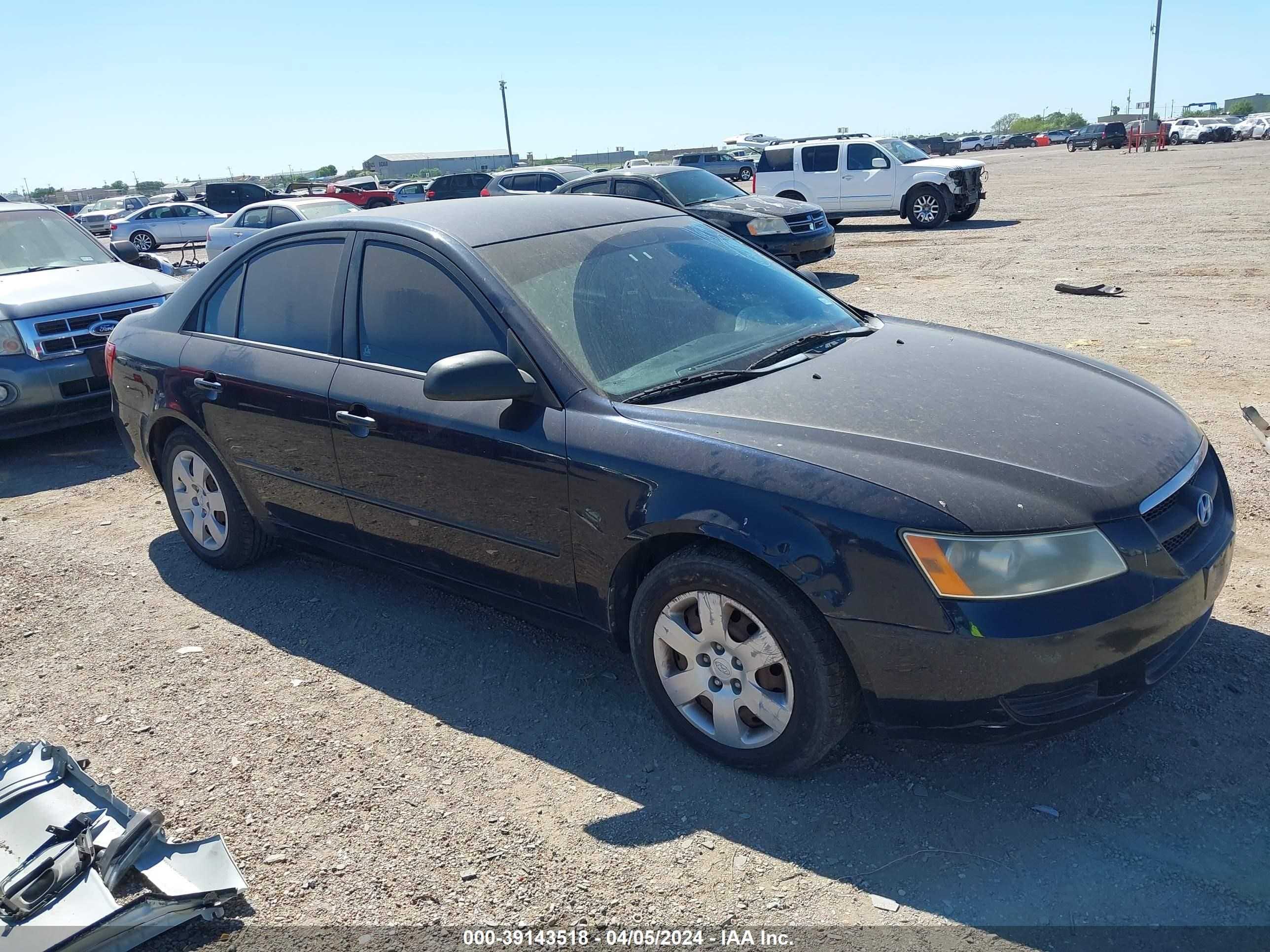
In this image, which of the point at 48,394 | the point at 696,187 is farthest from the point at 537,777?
the point at 696,187

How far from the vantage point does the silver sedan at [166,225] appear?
27.2m

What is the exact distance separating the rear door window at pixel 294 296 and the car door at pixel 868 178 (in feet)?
56.8

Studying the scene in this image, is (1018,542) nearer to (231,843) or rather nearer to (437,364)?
(437,364)

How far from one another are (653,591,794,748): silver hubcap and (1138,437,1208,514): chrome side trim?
3.62 feet

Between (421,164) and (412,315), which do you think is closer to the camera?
(412,315)

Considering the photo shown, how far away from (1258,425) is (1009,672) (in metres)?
4.16

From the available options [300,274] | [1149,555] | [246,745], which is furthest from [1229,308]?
[246,745]

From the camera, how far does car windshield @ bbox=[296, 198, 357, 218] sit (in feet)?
52.1

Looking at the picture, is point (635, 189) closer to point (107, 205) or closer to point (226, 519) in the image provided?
point (226, 519)

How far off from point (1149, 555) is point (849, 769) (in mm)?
1094

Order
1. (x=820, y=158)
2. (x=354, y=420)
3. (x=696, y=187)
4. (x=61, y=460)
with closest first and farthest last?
1. (x=354, y=420)
2. (x=61, y=460)
3. (x=696, y=187)
4. (x=820, y=158)

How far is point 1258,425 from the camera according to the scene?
18.8 ft

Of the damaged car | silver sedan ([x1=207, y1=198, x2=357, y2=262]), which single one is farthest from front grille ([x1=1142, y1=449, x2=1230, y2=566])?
the damaged car

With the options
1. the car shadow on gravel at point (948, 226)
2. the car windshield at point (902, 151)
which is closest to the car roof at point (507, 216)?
the car shadow on gravel at point (948, 226)
